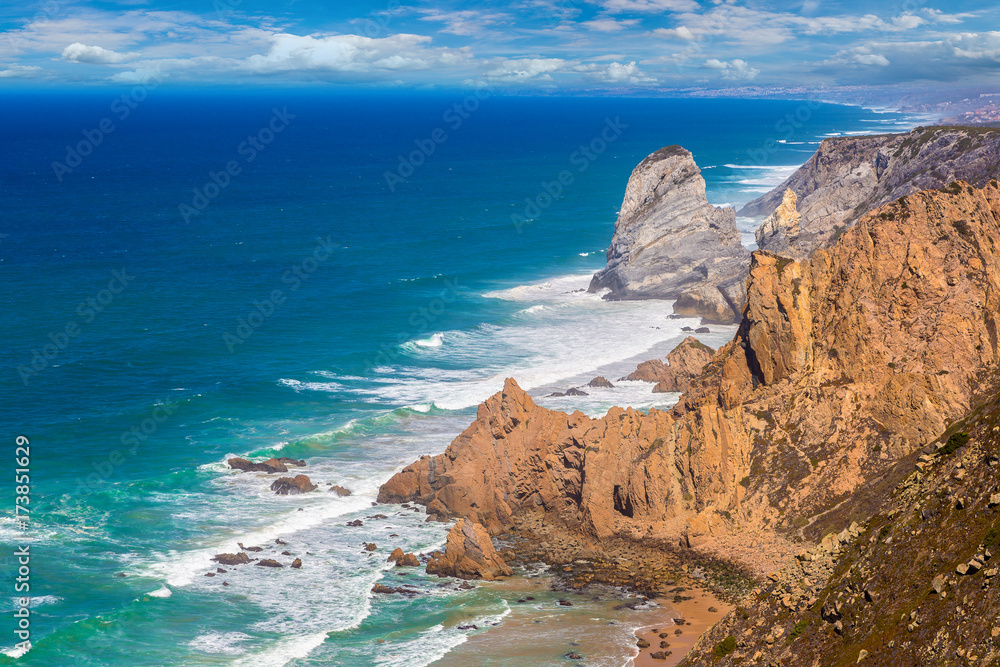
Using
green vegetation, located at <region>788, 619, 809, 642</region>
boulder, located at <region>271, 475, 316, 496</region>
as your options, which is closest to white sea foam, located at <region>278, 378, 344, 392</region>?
boulder, located at <region>271, 475, 316, 496</region>

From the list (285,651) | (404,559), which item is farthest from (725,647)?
(404,559)

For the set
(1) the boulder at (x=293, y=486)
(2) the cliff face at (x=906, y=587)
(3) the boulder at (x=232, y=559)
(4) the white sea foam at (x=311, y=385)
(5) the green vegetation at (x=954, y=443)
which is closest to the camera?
(2) the cliff face at (x=906, y=587)

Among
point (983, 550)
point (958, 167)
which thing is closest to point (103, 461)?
point (983, 550)

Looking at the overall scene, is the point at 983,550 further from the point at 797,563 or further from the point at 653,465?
the point at 653,465

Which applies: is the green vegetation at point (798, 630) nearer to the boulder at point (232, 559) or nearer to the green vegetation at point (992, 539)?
the green vegetation at point (992, 539)

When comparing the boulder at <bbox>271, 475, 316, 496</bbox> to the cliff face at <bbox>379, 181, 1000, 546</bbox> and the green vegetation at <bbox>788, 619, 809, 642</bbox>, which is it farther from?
the green vegetation at <bbox>788, 619, 809, 642</bbox>

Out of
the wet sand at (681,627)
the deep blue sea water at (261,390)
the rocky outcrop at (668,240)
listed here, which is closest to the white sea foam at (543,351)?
the deep blue sea water at (261,390)

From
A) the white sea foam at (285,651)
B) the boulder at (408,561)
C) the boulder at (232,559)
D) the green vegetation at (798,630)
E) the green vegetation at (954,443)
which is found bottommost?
the white sea foam at (285,651)
